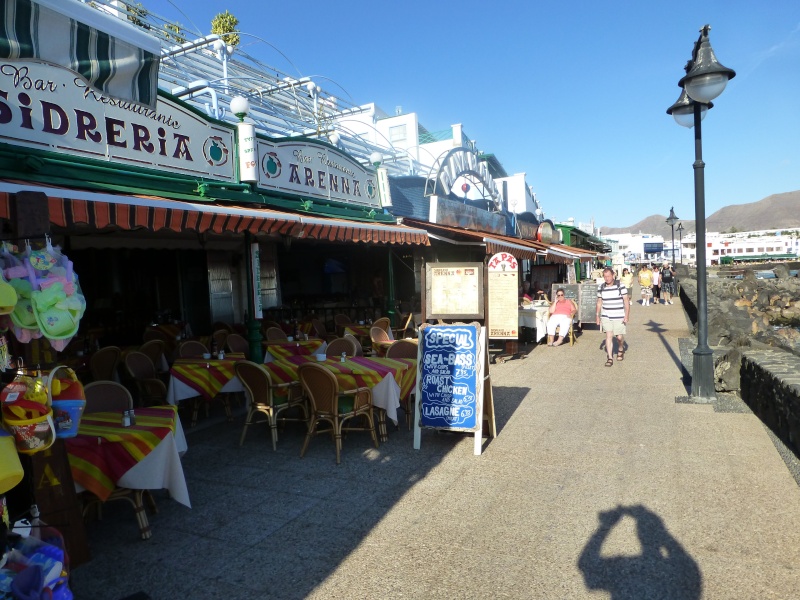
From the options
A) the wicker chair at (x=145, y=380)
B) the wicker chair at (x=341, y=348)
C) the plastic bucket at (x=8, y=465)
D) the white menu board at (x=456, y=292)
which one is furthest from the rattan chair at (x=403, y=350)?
the plastic bucket at (x=8, y=465)

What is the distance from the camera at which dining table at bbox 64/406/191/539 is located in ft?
12.3

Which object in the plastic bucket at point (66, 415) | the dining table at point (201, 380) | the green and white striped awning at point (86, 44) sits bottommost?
the dining table at point (201, 380)

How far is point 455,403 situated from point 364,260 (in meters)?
11.4

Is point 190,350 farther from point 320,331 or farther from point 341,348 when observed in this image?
point 320,331

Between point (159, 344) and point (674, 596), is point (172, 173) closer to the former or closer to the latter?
point (159, 344)

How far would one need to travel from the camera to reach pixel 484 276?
6.18 meters

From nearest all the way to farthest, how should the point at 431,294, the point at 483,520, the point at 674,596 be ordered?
the point at 674,596 → the point at 483,520 → the point at 431,294

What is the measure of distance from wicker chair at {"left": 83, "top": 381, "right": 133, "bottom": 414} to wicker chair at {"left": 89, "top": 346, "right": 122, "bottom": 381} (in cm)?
244

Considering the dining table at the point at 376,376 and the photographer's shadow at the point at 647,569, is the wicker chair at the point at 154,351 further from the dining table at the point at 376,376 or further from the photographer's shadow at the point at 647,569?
the photographer's shadow at the point at 647,569

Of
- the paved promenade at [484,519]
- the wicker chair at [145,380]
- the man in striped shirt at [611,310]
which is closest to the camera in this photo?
the paved promenade at [484,519]

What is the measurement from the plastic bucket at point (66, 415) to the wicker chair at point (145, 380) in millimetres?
3687

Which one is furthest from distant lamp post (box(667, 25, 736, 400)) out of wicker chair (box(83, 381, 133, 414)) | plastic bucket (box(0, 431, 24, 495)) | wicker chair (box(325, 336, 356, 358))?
plastic bucket (box(0, 431, 24, 495))

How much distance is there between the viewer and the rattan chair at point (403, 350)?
709 centimetres

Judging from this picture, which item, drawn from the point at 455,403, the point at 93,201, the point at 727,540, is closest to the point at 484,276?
the point at 455,403
